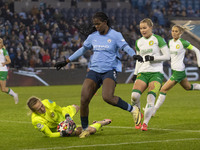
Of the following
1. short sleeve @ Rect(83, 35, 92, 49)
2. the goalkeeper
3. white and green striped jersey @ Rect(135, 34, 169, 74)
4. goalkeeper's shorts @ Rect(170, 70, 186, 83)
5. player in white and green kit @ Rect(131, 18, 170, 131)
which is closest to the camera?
the goalkeeper

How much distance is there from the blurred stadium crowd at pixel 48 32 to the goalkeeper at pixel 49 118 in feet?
52.6

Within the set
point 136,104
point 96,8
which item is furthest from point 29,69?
point 136,104

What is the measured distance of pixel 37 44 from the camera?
2886 cm

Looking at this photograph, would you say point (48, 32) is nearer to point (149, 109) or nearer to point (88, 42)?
point (149, 109)

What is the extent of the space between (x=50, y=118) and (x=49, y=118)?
2cm

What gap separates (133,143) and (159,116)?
4434 mm

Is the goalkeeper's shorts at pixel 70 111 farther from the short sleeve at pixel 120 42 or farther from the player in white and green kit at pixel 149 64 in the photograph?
the short sleeve at pixel 120 42

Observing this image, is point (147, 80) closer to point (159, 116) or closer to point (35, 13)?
point (159, 116)

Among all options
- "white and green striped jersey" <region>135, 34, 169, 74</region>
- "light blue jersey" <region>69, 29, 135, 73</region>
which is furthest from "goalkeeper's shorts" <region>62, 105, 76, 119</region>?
"white and green striped jersey" <region>135, 34, 169, 74</region>

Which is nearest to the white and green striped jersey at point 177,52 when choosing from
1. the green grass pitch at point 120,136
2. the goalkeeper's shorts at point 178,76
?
the goalkeeper's shorts at point 178,76

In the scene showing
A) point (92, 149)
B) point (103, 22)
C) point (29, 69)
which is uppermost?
point (103, 22)

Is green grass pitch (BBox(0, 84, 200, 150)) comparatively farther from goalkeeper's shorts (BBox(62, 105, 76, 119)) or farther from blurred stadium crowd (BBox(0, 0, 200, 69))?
blurred stadium crowd (BBox(0, 0, 200, 69))

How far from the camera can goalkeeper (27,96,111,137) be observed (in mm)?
8188

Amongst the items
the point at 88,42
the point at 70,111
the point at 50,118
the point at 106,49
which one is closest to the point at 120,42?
the point at 106,49
